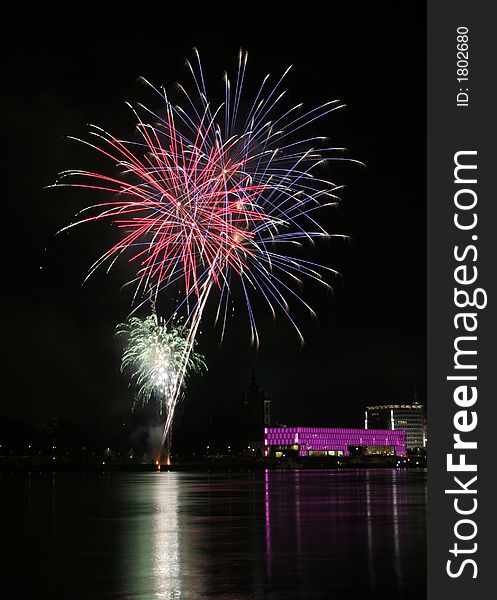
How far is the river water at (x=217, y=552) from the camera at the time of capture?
42.8ft

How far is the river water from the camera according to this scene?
514 inches

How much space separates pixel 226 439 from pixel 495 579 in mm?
183821

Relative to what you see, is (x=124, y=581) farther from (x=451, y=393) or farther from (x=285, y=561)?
(x=451, y=393)

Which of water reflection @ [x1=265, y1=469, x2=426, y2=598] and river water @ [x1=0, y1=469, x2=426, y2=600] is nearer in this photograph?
river water @ [x1=0, y1=469, x2=426, y2=600]

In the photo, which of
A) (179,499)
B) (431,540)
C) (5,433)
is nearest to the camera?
(431,540)

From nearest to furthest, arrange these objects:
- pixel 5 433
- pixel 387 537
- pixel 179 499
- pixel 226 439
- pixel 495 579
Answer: pixel 495 579 → pixel 387 537 → pixel 179 499 → pixel 5 433 → pixel 226 439

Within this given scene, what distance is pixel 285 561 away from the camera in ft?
51.5

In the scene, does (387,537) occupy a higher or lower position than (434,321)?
lower

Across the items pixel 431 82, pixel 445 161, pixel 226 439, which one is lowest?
pixel 226 439

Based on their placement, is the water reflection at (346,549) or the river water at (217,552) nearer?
the river water at (217,552)

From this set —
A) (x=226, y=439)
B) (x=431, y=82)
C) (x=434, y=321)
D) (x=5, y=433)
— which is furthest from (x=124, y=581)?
(x=226, y=439)

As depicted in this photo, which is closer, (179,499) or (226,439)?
(179,499)

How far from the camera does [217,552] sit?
669 inches

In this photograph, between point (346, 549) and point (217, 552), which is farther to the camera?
point (346, 549)
